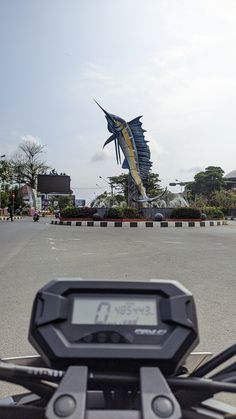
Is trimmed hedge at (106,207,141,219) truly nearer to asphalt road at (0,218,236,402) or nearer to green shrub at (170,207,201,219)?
green shrub at (170,207,201,219)

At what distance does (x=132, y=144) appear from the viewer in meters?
34.8

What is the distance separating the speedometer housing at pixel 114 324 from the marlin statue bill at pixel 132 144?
33.7 m

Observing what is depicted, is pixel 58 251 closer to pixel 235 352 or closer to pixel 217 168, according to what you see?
pixel 235 352

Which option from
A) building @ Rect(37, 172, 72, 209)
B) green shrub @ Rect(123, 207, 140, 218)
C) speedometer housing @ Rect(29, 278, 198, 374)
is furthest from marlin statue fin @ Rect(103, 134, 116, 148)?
building @ Rect(37, 172, 72, 209)

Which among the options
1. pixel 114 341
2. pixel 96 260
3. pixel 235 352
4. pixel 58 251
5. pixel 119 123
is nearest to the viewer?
pixel 114 341

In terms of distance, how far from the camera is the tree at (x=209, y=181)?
8412cm

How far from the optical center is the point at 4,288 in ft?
19.7

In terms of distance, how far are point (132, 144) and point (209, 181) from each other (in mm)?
51816

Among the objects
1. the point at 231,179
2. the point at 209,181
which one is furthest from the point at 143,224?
the point at 231,179

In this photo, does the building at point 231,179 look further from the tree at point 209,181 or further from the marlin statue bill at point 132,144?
the marlin statue bill at point 132,144

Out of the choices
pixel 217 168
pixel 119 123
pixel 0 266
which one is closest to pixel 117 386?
pixel 0 266

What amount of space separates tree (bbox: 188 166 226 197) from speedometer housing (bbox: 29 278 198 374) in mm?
83086

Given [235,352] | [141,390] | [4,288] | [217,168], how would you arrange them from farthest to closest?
[217,168]
[4,288]
[235,352]
[141,390]

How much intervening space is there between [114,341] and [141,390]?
149 mm
